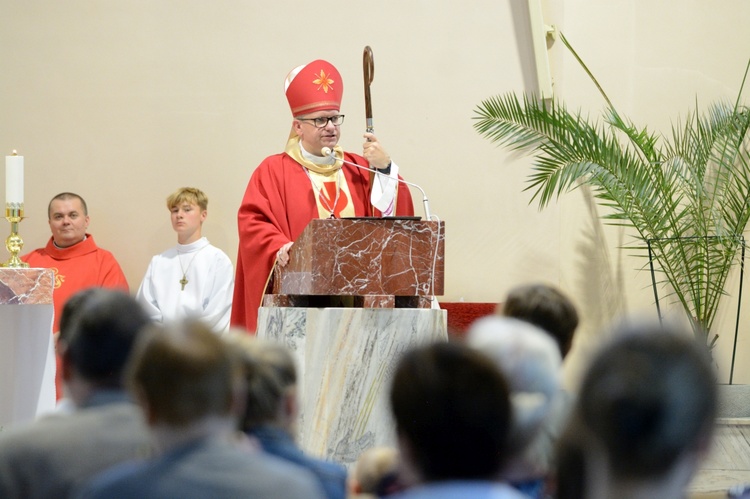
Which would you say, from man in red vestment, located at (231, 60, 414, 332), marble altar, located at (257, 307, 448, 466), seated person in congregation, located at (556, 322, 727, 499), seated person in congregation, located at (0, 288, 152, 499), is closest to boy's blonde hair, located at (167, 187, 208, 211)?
man in red vestment, located at (231, 60, 414, 332)

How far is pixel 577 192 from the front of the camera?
8188 mm

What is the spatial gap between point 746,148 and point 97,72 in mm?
4793

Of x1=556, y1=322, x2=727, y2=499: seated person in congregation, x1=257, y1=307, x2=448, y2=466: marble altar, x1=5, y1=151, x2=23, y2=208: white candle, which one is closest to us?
x1=556, y1=322, x2=727, y2=499: seated person in congregation

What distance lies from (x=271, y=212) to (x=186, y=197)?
170 centimetres

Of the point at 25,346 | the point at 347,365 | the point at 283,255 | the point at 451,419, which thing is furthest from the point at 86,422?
the point at 25,346

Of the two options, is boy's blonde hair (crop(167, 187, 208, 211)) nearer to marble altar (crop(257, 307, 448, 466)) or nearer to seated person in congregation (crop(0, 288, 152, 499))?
marble altar (crop(257, 307, 448, 466))

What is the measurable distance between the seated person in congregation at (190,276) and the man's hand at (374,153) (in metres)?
2.22

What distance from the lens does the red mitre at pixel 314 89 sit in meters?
6.43

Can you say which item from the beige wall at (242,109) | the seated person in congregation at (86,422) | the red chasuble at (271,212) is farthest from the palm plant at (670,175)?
the seated person in congregation at (86,422)

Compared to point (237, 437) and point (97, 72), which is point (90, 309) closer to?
point (237, 437)

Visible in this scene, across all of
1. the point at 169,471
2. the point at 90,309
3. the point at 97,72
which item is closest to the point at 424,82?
the point at 97,72

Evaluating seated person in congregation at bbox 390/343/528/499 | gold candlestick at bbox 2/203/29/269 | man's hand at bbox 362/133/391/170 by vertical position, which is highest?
man's hand at bbox 362/133/391/170

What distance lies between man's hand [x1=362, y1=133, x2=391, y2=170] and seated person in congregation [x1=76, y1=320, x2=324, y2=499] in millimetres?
4025

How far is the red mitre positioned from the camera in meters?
6.43
